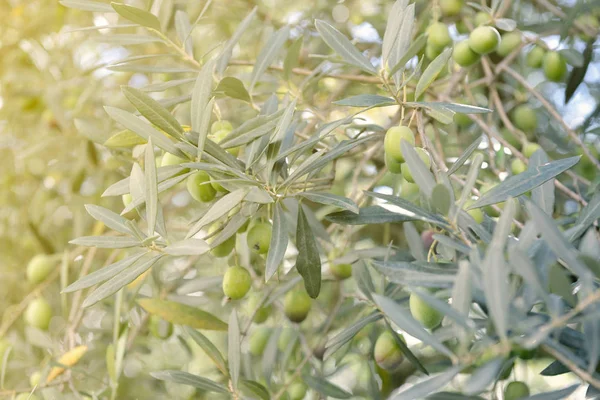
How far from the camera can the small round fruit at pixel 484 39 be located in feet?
3.43

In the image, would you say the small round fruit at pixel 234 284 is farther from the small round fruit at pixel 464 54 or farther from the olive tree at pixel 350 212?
the small round fruit at pixel 464 54

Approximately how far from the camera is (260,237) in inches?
35.4

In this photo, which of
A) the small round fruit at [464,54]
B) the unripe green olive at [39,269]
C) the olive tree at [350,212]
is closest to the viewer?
the olive tree at [350,212]

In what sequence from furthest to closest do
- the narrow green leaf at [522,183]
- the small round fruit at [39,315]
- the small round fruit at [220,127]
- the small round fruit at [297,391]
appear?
the small round fruit at [39,315] < the small round fruit at [297,391] < the small round fruit at [220,127] < the narrow green leaf at [522,183]

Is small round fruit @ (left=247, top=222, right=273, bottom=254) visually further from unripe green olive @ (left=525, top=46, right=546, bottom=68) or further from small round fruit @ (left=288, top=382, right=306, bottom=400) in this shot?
unripe green olive @ (left=525, top=46, right=546, bottom=68)

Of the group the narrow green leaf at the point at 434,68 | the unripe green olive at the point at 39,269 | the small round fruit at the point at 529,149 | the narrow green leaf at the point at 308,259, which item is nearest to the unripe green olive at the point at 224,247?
the narrow green leaf at the point at 308,259

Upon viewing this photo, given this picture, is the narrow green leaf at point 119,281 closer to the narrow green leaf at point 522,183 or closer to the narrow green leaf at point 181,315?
the narrow green leaf at point 181,315

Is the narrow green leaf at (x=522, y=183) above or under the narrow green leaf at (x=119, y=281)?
above

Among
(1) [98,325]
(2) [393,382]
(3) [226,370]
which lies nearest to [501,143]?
(3) [226,370]

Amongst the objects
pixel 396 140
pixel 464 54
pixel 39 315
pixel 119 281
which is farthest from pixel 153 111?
pixel 39 315

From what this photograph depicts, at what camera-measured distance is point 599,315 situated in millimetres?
493

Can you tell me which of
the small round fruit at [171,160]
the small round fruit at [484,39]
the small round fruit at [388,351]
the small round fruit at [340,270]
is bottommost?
the small round fruit at [340,270]

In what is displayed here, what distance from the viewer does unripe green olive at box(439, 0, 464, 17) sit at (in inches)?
52.7

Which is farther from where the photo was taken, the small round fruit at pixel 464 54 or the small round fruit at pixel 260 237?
the small round fruit at pixel 464 54
